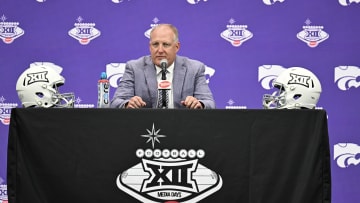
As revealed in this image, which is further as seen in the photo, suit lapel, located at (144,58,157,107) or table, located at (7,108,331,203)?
suit lapel, located at (144,58,157,107)

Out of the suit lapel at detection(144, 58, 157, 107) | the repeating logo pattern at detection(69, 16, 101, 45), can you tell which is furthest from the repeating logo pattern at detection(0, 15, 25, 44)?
the suit lapel at detection(144, 58, 157, 107)

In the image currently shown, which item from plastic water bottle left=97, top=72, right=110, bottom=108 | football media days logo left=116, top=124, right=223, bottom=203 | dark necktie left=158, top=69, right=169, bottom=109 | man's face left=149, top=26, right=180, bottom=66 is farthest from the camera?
man's face left=149, top=26, right=180, bottom=66

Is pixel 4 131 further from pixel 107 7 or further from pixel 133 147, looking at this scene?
pixel 133 147

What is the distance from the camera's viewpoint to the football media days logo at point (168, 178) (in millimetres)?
2855

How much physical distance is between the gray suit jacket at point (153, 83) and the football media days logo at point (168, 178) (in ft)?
3.36

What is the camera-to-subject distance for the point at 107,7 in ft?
17.0

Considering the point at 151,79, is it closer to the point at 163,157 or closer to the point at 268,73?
the point at 163,157

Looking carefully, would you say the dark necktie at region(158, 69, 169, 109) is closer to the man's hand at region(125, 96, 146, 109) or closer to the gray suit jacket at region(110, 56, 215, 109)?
the man's hand at region(125, 96, 146, 109)

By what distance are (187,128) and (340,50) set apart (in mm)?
2782

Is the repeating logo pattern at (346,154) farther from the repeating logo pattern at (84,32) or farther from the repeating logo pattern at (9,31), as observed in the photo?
the repeating logo pattern at (9,31)

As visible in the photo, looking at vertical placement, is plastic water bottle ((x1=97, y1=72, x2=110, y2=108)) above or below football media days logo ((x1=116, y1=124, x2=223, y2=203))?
above

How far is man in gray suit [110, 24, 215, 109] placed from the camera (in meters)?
3.90

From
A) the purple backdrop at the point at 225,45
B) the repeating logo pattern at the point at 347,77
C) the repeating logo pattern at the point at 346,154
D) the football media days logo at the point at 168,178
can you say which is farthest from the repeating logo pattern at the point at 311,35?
the football media days logo at the point at 168,178

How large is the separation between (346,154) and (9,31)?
11.4 feet
